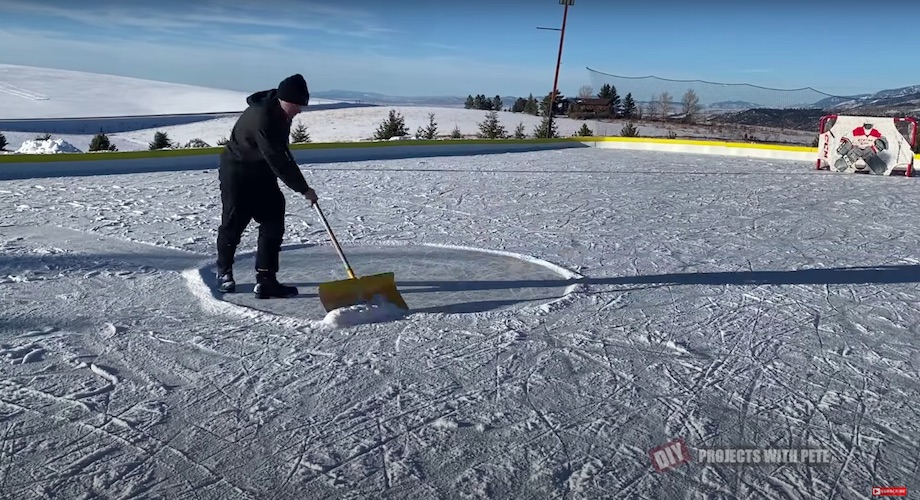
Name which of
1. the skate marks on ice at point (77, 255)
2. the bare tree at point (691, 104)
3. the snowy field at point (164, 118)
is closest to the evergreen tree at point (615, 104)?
the snowy field at point (164, 118)

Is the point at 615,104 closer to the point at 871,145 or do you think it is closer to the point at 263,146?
the point at 871,145

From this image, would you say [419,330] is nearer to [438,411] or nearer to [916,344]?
[438,411]

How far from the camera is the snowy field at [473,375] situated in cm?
256

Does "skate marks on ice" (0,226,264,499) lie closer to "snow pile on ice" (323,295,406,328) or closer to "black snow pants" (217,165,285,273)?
"black snow pants" (217,165,285,273)

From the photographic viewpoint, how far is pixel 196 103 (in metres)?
48.5

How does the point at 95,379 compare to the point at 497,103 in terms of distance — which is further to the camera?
the point at 497,103

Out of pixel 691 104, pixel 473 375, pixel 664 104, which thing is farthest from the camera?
pixel 664 104

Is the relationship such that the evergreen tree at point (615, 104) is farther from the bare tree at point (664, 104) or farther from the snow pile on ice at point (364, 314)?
the snow pile on ice at point (364, 314)

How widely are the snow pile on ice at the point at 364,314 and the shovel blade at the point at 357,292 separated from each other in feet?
0.12

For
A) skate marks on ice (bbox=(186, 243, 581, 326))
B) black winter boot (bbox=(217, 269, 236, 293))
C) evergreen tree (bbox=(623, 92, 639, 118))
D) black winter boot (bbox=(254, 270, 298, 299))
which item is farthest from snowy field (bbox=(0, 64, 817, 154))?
black winter boot (bbox=(254, 270, 298, 299))

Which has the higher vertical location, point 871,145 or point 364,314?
point 871,145

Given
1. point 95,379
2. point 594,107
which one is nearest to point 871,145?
point 95,379

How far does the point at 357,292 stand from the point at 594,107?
26570 mm

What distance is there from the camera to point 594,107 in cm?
2956
